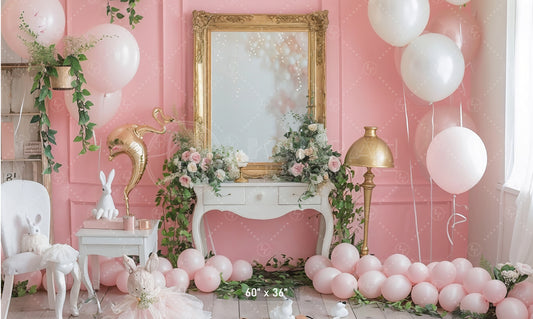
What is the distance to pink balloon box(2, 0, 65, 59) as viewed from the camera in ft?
11.4

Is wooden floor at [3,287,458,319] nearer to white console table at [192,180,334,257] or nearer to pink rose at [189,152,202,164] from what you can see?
white console table at [192,180,334,257]

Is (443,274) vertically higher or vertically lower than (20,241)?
lower

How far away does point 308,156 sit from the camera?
396 cm

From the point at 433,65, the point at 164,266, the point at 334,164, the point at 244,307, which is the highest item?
the point at 433,65

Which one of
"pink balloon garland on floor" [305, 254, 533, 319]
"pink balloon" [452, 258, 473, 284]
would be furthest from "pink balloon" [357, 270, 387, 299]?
"pink balloon" [452, 258, 473, 284]

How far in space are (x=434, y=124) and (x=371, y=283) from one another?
115 cm

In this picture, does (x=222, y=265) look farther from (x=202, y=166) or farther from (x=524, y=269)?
(x=524, y=269)

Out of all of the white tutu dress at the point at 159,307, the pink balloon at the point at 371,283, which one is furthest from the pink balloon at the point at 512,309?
the white tutu dress at the point at 159,307

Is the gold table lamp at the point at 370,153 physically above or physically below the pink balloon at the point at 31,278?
above

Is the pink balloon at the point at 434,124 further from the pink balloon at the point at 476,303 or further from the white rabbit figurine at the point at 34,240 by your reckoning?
the white rabbit figurine at the point at 34,240

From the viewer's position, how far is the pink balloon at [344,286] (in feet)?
11.9

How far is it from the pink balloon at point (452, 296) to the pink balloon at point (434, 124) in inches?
36.8

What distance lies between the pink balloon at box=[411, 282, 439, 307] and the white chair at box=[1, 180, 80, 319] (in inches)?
77.8

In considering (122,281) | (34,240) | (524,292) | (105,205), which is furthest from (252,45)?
(524,292)
